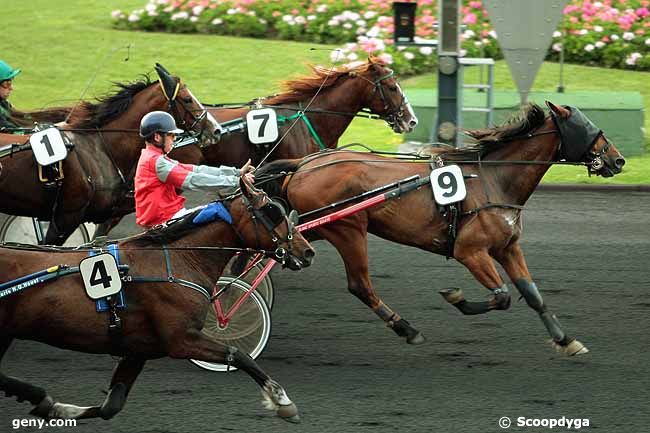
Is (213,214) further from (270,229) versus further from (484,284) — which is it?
(484,284)

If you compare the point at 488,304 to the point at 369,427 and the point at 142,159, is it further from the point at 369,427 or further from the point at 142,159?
the point at 142,159

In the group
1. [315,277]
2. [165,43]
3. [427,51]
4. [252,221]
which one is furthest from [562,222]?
[165,43]

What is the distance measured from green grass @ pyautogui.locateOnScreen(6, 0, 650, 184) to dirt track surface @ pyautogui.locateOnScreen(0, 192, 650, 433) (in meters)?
6.14

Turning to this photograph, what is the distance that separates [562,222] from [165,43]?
31.7 feet

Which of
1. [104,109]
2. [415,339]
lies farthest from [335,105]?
[415,339]

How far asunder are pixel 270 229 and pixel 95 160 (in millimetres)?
3152

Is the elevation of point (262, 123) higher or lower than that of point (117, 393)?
higher

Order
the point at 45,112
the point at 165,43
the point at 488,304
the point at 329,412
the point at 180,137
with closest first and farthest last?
the point at 329,412 → the point at 488,304 → the point at 180,137 → the point at 45,112 → the point at 165,43

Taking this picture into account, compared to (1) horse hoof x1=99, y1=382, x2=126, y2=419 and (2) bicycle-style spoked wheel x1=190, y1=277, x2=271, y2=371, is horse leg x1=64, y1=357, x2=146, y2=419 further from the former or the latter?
(2) bicycle-style spoked wheel x1=190, y1=277, x2=271, y2=371

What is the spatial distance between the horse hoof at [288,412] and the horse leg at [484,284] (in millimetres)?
1847

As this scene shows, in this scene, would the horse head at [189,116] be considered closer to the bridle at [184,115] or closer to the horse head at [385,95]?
the bridle at [184,115]

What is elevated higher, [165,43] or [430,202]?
[430,202]

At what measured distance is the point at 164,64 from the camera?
17688 millimetres

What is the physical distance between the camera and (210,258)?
5.96m
